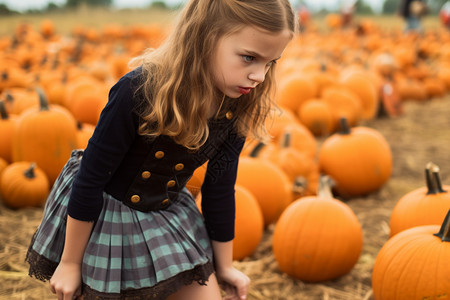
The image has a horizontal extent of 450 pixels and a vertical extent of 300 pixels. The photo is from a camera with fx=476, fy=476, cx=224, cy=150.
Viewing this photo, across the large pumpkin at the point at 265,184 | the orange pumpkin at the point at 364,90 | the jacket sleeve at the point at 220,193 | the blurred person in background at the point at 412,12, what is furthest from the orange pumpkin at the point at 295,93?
the blurred person in background at the point at 412,12

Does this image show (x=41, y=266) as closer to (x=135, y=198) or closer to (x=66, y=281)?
(x=66, y=281)

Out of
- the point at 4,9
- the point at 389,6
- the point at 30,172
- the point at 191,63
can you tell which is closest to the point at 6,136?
the point at 30,172

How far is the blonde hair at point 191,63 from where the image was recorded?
1407mm

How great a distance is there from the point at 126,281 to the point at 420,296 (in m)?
1.15

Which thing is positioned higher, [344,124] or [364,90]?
[364,90]

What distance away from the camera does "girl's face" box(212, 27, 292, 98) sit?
4.61ft

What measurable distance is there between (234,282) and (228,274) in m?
0.04

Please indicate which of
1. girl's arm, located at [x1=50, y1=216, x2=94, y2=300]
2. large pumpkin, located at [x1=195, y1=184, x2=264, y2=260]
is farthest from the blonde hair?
large pumpkin, located at [x1=195, y1=184, x2=264, y2=260]

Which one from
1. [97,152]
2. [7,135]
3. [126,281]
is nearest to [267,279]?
[126,281]

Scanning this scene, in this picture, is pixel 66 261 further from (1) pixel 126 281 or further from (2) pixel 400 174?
(2) pixel 400 174

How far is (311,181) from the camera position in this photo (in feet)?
12.1

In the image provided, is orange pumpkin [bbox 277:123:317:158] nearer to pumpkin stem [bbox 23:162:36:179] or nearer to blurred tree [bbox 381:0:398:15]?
pumpkin stem [bbox 23:162:36:179]

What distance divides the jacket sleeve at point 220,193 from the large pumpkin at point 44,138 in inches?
71.4

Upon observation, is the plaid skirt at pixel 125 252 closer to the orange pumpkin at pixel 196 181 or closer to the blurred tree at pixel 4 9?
the orange pumpkin at pixel 196 181
